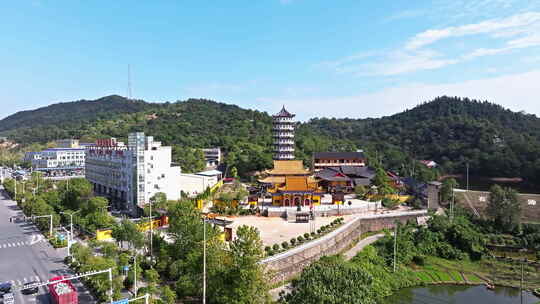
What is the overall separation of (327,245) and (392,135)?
96.6 meters

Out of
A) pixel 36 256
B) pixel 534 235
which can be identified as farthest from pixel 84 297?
pixel 534 235

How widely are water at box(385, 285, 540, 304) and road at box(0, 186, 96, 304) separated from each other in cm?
2416

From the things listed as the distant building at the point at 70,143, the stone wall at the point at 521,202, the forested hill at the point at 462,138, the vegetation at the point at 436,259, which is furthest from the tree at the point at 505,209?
the distant building at the point at 70,143

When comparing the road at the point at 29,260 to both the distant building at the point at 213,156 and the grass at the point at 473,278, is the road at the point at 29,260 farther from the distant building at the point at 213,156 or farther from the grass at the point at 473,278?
the distant building at the point at 213,156

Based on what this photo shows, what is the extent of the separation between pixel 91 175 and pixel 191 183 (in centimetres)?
1603

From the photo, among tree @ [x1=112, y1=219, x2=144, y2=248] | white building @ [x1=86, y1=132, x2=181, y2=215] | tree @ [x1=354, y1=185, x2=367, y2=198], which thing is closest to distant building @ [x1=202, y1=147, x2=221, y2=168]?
white building @ [x1=86, y1=132, x2=181, y2=215]

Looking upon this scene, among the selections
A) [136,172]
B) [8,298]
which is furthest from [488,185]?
[8,298]

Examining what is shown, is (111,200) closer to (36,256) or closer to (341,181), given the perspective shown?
(36,256)

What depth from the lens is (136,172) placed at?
1647 inches

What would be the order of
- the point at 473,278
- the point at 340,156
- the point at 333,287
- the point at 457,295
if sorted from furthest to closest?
1. the point at 340,156
2. the point at 473,278
3. the point at 457,295
4. the point at 333,287

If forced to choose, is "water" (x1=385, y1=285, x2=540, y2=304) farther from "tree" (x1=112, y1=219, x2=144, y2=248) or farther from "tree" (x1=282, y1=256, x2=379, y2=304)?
"tree" (x1=112, y1=219, x2=144, y2=248)

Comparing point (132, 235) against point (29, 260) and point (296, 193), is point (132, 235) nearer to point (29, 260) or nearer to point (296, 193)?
point (29, 260)

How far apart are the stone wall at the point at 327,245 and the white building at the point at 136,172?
2233cm

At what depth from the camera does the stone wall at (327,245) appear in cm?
2615
